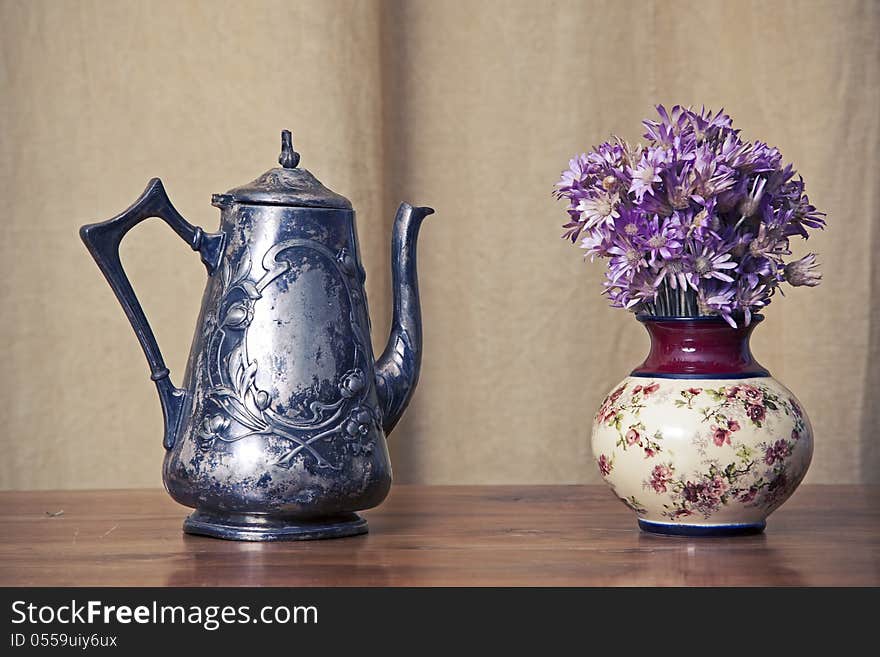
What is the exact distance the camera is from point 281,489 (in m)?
0.81

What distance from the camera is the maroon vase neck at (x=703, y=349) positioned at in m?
0.84

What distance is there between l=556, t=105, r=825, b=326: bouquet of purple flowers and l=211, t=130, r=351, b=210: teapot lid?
18cm

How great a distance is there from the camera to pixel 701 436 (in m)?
0.81

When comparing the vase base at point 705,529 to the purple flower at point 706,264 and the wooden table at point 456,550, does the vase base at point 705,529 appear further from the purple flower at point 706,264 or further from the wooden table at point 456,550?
the purple flower at point 706,264

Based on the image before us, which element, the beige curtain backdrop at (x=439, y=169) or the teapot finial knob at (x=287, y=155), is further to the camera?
the beige curtain backdrop at (x=439, y=169)

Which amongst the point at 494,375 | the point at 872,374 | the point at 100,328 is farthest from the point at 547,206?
the point at 100,328

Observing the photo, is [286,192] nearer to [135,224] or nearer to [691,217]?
[135,224]

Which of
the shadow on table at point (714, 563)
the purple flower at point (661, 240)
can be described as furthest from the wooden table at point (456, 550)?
the purple flower at point (661, 240)

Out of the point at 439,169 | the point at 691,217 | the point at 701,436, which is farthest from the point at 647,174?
the point at 439,169

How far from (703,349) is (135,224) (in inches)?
16.9

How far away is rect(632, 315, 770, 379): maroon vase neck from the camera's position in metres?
0.84

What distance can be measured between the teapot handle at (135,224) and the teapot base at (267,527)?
65 millimetres
